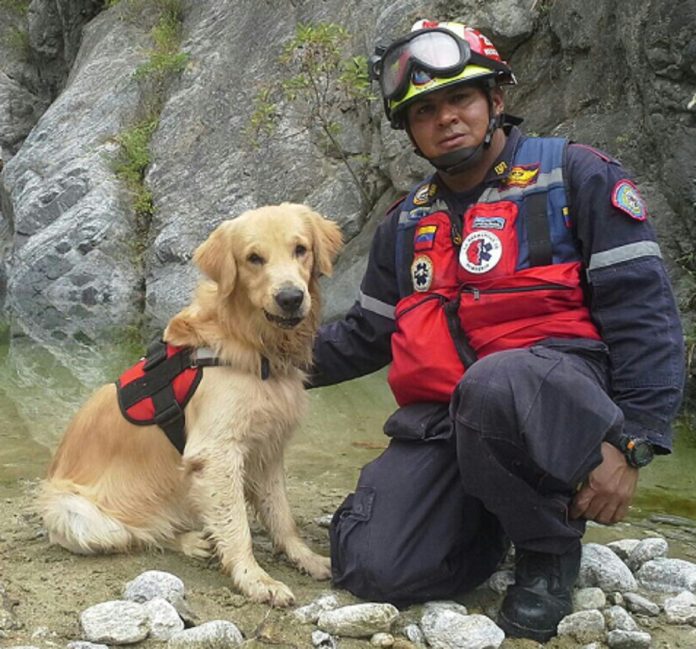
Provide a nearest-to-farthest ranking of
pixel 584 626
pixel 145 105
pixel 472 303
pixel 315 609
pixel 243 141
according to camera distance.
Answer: pixel 584 626 → pixel 315 609 → pixel 472 303 → pixel 243 141 → pixel 145 105

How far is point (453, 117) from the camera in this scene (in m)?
3.47

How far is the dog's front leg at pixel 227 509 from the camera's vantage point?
132 inches

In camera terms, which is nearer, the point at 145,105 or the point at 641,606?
the point at 641,606

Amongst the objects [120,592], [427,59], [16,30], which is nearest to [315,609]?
[120,592]

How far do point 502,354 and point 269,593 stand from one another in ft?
4.05

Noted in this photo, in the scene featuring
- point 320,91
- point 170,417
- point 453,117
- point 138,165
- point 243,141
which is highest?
point 320,91

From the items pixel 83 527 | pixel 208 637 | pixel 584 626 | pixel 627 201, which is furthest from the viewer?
pixel 83 527

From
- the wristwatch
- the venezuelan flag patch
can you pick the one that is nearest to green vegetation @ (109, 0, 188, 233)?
the venezuelan flag patch

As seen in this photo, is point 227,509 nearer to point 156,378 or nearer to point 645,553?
point 156,378

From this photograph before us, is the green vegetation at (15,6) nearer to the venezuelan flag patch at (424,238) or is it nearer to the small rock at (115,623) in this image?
the venezuelan flag patch at (424,238)

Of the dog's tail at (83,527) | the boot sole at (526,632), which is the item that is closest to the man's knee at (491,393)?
the boot sole at (526,632)

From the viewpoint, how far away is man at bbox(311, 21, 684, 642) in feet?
9.47

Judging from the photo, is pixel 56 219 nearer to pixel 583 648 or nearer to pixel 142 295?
pixel 142 295

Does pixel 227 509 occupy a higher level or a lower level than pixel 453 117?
lower
